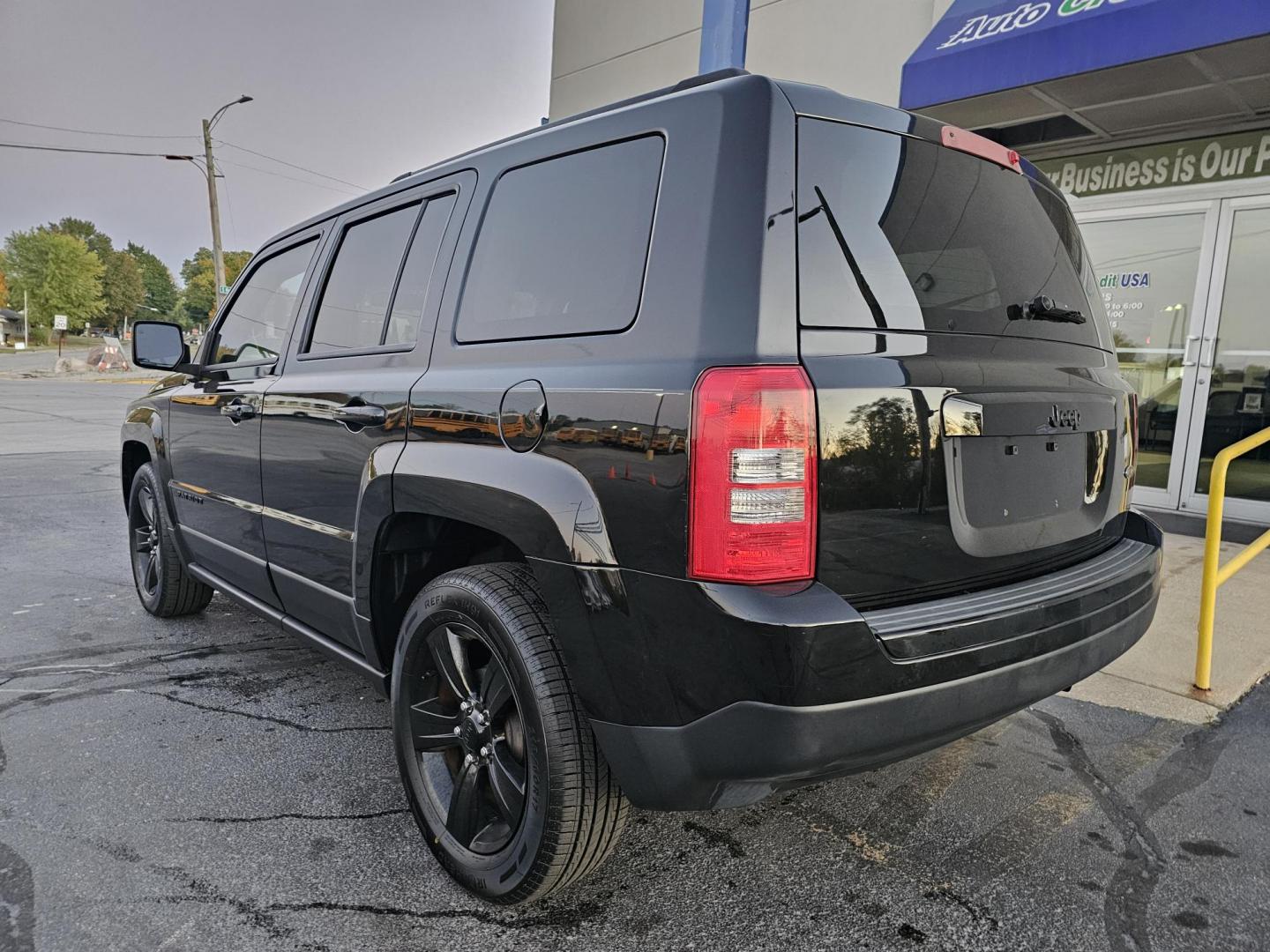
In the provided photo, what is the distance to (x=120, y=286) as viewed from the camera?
13000cm

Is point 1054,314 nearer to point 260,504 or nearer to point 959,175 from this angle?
point 959,175

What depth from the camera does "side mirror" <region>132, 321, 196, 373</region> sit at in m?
3.97

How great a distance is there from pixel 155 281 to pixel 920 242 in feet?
575

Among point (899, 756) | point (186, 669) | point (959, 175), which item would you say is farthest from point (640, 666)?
point (186, 669)

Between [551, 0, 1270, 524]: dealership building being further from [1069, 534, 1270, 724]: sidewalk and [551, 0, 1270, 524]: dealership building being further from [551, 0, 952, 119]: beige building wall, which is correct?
[1069, 534, 1270, 724]: sidewalk

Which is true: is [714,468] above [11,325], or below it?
below

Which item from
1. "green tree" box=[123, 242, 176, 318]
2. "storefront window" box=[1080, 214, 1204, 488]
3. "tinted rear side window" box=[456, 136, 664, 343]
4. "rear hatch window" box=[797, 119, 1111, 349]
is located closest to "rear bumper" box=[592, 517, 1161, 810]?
"rear hatch window" box=[797, 119, 1111, 349]

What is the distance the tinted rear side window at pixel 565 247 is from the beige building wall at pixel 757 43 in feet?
20.7

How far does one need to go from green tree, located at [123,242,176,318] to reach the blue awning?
15981 centimetres

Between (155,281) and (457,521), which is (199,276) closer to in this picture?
(155,281)

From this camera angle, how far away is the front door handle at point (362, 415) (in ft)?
8.24

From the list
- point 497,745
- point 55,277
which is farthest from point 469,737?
point 55,277

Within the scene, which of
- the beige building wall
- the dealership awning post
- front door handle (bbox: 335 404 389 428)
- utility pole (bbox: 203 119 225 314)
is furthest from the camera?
utility pole (bbox: 203 119 225 314)

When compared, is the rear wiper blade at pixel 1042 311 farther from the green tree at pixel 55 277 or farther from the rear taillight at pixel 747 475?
the green tree at pixel 55 277
